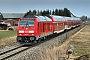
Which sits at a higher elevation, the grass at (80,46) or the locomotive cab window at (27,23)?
the locomotive cab window at (27,23)

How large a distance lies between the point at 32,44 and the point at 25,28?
1770 mm

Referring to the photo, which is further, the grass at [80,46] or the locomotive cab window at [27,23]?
the locomotive cab window at [27,23]

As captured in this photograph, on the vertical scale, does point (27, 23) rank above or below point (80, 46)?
above

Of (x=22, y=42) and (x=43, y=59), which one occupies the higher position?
(x=43, y=59)

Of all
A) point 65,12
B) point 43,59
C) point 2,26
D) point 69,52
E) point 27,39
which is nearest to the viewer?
point 43,59

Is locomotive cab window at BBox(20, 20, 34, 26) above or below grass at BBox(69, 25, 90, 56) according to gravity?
above

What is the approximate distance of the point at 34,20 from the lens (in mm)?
27531

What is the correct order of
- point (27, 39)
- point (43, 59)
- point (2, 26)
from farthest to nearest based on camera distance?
point (2, 26) < point (27, 39) < point (43, 59)

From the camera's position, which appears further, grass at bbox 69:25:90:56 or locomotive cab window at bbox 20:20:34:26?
locomotive cab window at bbox 20:20:34:26

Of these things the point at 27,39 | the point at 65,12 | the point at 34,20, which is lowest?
the point at 65,12

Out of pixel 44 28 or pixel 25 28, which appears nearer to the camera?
pixel 25 28

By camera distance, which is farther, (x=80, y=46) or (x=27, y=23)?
(x=27, y=23)

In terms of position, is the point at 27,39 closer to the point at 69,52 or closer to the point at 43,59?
the point at 69,52

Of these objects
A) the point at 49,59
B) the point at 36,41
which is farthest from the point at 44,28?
the point at 49,59
